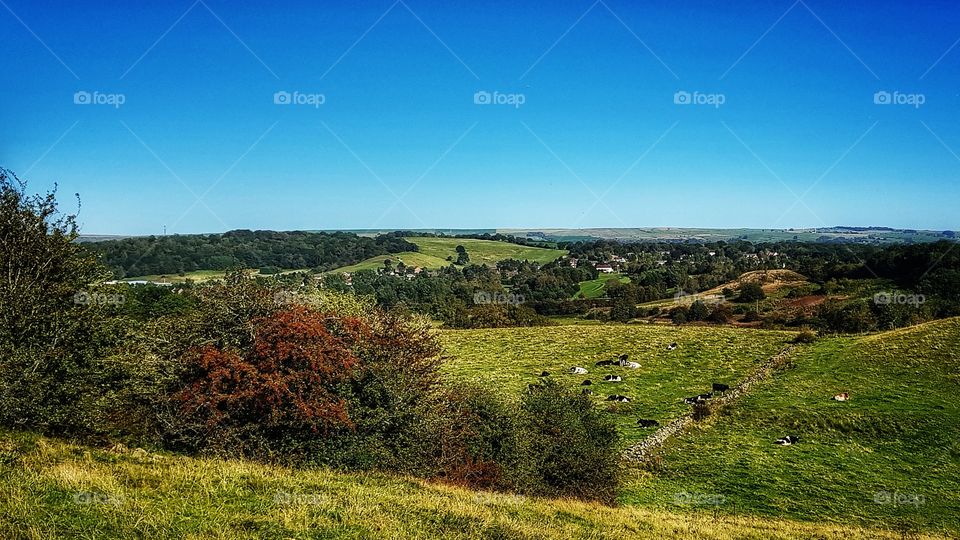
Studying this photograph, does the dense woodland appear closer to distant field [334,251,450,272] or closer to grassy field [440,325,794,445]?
distant field [334,251,450,272]

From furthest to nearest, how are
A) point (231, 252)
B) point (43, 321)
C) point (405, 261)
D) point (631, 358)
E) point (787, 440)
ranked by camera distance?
point (405, 261) → point (231, 252) → point (631, 358) → point (787, 440) → point (43, 321)

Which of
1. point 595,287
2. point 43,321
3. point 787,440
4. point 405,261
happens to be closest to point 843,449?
point 787,440

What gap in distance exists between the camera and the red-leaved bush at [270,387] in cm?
1636

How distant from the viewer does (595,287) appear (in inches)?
5217

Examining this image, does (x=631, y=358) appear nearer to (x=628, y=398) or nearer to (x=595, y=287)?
(x=628, y=398)

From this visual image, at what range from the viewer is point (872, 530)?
20.3 m

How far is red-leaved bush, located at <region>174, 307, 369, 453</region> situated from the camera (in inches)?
644

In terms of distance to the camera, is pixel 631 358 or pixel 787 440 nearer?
pixel 787 440

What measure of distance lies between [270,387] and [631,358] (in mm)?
44016

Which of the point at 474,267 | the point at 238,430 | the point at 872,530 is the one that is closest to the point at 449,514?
the point at 238,430

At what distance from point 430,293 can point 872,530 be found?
100755 millimetres

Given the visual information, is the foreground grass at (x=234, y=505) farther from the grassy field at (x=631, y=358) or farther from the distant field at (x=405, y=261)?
the distant field at (x=405, y=261)

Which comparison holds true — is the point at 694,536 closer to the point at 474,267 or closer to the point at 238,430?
the point at 238,430

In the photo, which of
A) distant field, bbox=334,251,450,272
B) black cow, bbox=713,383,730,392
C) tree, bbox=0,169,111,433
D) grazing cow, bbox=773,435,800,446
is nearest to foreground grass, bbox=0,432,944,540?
tree, bbox=0,169,111,433
